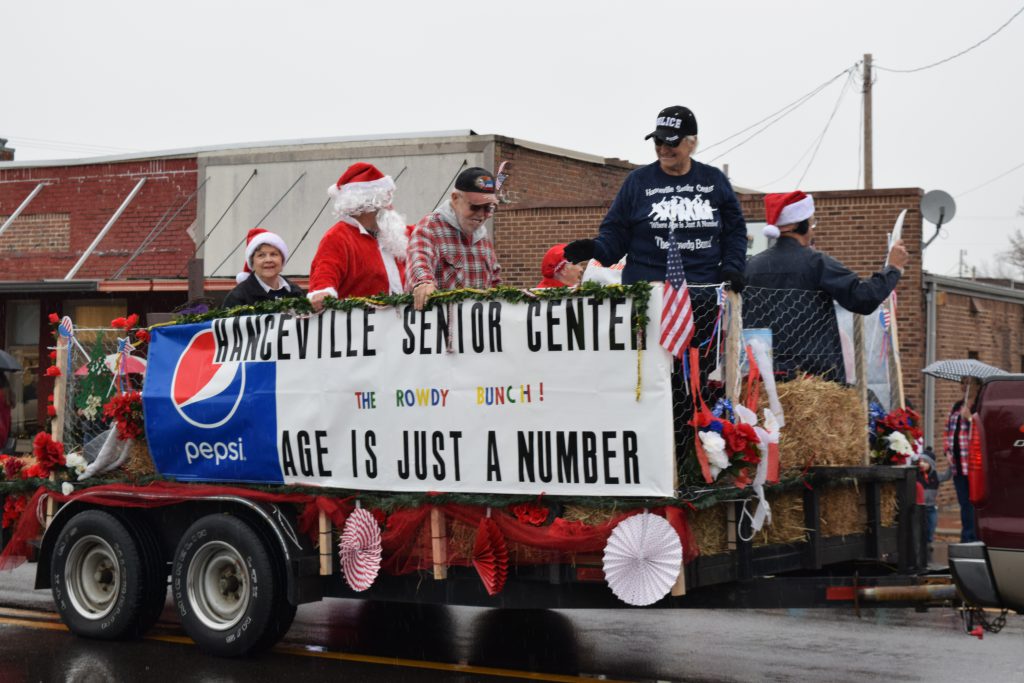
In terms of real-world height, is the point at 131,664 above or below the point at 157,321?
Answer: below

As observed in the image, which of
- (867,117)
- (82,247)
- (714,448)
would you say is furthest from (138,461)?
(867,117)

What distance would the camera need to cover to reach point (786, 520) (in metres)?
6.83

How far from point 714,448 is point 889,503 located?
5.70ft

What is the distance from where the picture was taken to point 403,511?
7188 mm

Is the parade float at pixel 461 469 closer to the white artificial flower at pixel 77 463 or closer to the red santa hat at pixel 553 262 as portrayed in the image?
the white artificial flower at pixel 77 463

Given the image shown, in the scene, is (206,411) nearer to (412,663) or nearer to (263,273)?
(263,273)

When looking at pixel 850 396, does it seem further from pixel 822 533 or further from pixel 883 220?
pixel 883 220

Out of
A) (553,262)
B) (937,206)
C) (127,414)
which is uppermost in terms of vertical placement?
(937,206)

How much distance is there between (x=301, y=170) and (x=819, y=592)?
734 inches

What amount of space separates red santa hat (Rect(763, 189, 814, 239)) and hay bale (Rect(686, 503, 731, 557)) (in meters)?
2.19

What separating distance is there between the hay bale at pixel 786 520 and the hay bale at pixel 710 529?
0.34 metres

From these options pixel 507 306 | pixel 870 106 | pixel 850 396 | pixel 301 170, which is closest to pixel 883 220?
pixel 301 170

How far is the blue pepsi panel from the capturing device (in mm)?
7949

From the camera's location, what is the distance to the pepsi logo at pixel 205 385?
26.7ft
